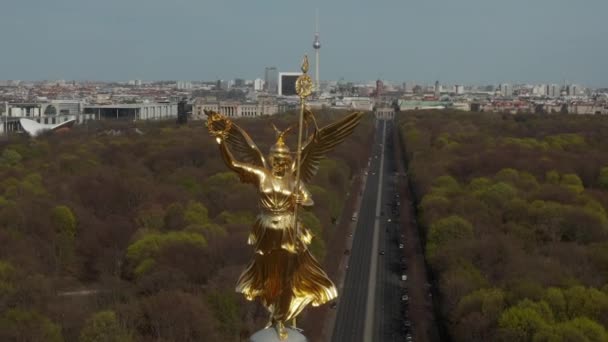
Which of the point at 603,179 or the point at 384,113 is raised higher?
the point at 384,113

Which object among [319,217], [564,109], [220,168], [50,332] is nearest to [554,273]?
[319,217]


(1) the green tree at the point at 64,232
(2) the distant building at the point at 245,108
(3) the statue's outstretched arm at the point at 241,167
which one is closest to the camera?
(3) the statue's outstretched arm at the point at 241,167

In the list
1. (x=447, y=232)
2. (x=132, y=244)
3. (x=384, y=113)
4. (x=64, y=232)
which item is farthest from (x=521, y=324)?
(x=384, y=113)

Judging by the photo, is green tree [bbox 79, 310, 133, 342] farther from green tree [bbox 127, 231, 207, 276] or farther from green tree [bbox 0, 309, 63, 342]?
green tree [bbox 127, 231, 207, 276]

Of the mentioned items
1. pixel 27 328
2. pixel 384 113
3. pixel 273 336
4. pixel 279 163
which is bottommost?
pixel 27 328

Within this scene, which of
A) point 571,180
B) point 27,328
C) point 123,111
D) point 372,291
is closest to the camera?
point 27,328

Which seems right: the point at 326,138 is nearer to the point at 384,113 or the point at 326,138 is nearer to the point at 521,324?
the point at 521,324

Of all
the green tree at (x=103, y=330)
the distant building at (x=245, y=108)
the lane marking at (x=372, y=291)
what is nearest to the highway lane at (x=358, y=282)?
the lane marking at (x=372, y=291)

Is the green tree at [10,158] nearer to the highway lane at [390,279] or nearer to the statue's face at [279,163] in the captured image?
the highway lane at [390,279]
